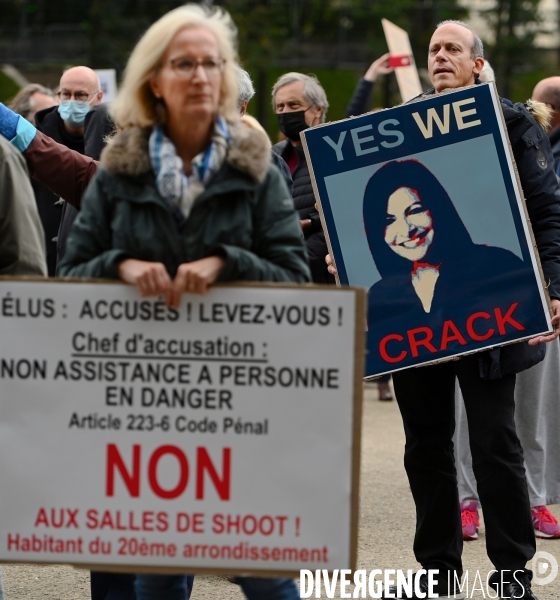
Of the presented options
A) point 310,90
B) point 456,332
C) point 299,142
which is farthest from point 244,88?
point 456,332

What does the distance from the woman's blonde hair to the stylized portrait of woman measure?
42.2 inches

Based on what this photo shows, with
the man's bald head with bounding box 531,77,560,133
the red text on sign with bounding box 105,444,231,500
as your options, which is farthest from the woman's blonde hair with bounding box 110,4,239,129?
the man's bald head with bounding box 531,77,560,133

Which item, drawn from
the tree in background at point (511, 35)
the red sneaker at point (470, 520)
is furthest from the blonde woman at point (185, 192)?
the tree in background at point (511, 35)

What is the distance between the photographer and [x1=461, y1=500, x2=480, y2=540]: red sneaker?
17.9 feet

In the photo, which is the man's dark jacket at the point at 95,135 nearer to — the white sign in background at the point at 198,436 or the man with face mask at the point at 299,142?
the man with face mask at the point at 299,142

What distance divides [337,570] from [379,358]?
1.30 meters

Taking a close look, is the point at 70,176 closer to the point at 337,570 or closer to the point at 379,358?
the point at 379,358

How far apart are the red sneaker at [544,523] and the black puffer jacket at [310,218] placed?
1579 mm

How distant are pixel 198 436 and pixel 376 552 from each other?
2433 mm

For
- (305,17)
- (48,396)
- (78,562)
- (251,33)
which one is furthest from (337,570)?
(305,17)

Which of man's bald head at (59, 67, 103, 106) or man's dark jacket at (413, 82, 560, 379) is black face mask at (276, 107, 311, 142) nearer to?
man's bald head at (59, 67, 103, 106)

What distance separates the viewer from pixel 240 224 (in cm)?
302

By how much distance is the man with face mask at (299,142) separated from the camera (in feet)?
18.7

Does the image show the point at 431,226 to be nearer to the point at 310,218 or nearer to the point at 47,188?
the point at 310,218
